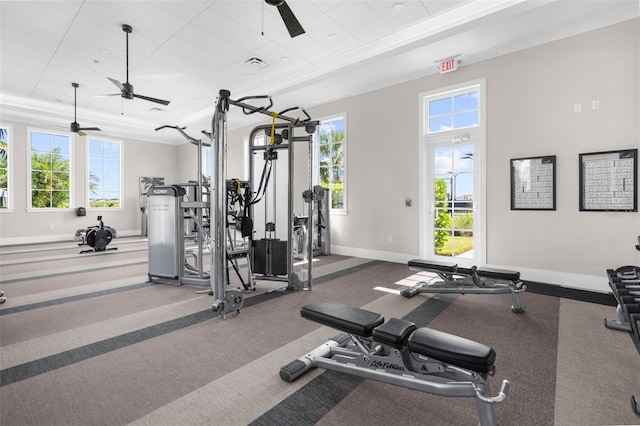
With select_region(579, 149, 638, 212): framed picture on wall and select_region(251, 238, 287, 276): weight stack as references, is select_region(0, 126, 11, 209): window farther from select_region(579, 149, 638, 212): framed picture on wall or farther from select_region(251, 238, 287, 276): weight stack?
select_region(579, 149, 638, 212): framed picture on wall

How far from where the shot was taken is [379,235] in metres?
6.13

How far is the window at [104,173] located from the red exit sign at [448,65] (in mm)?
9610

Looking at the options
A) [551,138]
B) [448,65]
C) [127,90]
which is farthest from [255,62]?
[551,138]

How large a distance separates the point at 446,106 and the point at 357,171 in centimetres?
196

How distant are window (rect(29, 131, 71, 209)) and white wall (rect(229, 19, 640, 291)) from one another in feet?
29.6

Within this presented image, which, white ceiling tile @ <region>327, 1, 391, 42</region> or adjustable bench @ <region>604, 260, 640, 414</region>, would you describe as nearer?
adjustable bench @ <region>604, 260, 640, 414</region>

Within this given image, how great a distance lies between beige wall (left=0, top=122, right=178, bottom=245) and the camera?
8273 millimetres

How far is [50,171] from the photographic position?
8.88m

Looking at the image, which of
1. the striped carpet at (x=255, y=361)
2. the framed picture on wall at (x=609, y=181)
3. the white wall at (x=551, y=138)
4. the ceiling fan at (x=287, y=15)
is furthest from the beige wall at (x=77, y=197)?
the framed picture on wall at (x=609, y=181)

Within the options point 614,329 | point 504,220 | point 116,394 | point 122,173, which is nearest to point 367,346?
point 116,394

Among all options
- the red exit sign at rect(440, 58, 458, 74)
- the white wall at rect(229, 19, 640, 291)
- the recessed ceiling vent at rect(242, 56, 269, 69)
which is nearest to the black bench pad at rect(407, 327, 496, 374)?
the white wall at rect(229, 19, 640, 291)

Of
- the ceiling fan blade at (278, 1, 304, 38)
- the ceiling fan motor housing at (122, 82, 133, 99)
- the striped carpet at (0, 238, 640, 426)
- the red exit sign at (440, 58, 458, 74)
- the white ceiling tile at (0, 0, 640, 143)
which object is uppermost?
the white ceiling tile at (0, 0, 640, 143)

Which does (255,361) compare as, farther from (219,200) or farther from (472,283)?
(472,283)

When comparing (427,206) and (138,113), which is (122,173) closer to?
(138,113)
